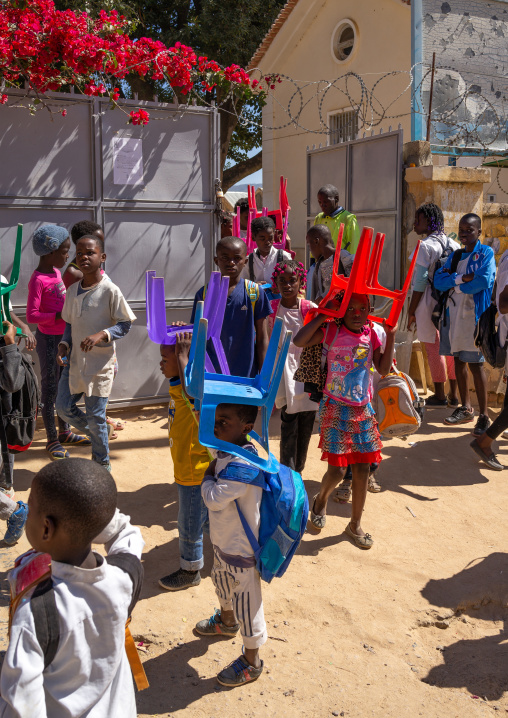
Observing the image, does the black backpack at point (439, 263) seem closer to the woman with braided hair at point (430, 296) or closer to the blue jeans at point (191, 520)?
the woman with braided hair at point (430, 296)

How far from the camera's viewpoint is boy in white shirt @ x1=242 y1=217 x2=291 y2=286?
238 inches

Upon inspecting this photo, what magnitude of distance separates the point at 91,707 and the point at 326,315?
8.40 feet

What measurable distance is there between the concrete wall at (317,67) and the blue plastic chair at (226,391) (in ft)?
38.1

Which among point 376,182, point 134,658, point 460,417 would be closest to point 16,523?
point 134,658


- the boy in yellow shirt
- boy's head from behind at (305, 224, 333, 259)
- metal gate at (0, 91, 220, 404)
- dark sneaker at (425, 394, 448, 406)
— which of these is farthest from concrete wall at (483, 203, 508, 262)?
the boy in yellow shirt

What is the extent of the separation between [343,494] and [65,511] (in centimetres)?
336

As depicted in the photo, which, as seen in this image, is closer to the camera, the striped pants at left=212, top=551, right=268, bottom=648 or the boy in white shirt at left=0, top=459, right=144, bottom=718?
the boy in white shirt at left=0, top=459, right=144, bottom=718

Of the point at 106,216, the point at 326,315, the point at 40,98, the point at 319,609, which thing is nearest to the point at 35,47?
the point at 40,98

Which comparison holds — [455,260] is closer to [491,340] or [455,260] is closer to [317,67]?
[491,340]

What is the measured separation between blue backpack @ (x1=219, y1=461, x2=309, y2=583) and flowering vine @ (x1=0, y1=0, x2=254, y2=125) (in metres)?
4.40

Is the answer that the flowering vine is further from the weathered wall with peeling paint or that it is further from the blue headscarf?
the weathered wall with peeling paint

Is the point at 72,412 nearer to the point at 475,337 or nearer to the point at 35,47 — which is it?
the point at 35,47

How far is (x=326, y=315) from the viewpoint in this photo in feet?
12.7

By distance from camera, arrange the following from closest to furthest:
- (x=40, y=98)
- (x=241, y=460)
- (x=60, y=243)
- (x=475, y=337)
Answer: (x=241, y=460) → (x=60, y=243) → (x=40, y=98) → (x=475, y=337)
